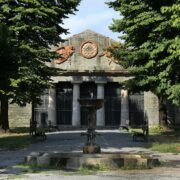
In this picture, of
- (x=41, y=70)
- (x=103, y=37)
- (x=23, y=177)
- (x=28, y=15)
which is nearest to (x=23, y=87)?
(x=41, y=70)

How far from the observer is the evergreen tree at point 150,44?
23.7 m

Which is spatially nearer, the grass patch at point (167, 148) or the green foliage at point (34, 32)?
the grass patch at point (167, 148)

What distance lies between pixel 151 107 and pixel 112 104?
408 centimetres

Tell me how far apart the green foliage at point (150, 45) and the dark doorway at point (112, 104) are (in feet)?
78.8

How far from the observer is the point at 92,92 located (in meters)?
51.6

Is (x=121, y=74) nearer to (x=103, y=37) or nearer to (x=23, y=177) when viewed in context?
(x=103, y=37)

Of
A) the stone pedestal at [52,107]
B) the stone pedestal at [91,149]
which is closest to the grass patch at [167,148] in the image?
the stone pedestal at [91,149]

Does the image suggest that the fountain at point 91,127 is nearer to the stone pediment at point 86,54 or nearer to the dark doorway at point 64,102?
the stone pediment at point 86,54

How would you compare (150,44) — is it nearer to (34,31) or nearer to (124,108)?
(34,31)

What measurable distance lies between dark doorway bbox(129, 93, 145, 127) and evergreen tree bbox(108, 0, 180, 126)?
23.9 m

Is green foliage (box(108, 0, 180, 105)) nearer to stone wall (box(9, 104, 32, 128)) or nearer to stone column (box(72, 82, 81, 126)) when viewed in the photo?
stone column (box(72, 82, 81, 126))

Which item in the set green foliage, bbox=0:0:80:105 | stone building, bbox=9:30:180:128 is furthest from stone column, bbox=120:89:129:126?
green foliage, bbox=0:0:80:105

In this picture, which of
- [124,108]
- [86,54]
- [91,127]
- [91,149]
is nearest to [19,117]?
[86,54]

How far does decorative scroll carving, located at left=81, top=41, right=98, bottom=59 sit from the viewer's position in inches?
2021
